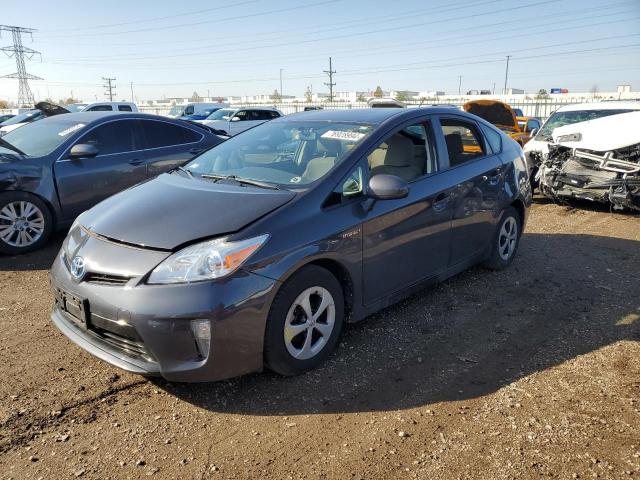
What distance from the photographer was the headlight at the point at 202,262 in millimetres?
2729

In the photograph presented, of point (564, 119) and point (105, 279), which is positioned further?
point (564, 119)

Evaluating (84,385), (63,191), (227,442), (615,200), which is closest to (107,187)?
(63,191)

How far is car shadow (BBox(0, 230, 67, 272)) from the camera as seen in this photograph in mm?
5418

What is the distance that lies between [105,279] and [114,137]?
427 centimetres

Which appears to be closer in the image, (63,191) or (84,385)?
(84,385)

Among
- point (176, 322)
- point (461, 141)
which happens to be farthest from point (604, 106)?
point (176, 322)

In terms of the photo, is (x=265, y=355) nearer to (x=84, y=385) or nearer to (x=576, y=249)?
(x=84, y=385)

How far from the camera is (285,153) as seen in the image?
3939 millimetres

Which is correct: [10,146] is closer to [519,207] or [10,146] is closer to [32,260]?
[32,260]

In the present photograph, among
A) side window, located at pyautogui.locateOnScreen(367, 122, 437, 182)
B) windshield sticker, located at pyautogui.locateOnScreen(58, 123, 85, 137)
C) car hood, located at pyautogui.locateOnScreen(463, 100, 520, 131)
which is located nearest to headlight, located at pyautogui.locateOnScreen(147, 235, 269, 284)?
side window, located at pyautogui.locateOnScreen(367, 122, 437, 182)

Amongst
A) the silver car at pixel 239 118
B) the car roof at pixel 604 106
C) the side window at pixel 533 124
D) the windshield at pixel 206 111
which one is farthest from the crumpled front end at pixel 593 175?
the windshield at pixel 206 111

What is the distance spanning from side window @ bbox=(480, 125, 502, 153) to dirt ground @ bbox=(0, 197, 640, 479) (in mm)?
1618

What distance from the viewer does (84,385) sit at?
311 centimetres

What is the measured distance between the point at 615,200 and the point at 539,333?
472 centimetres
